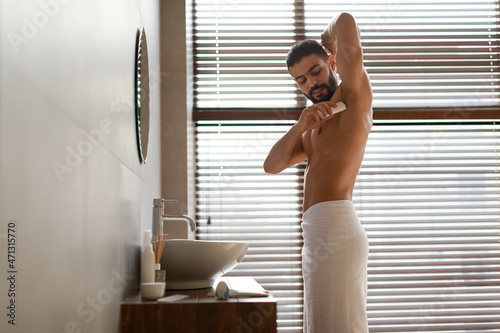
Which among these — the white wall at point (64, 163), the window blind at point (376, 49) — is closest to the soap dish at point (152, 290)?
the white wall at point (64, 163)

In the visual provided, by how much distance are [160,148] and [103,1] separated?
149cm

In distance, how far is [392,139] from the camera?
9.75 ft

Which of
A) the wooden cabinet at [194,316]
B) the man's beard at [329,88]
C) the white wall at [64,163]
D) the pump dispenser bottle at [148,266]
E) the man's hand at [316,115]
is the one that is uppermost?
the man's beard at [329,88]

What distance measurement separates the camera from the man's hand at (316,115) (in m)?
1.64

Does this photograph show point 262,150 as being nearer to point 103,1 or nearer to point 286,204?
point 286,204

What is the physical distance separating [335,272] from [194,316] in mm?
461

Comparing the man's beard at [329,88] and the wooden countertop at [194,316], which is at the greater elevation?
the man's beard at [329,88]

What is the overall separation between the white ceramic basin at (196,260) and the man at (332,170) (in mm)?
248

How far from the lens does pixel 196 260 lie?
154 cm

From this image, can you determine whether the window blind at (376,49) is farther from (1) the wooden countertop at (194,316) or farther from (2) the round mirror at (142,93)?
(1) the wooden countertop at (194,316)

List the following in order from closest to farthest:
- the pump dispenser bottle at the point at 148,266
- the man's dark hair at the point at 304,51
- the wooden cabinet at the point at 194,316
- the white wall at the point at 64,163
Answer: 1. the white wall at the point at 64,163
2. the wooden cabinet at the point at 194,316
3. the pump dispenser bottle at the point at 148,266
4. the man's dark hair at the point at 304,51

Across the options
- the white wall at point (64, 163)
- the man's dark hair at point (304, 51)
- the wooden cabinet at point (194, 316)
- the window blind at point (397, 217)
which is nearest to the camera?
the white wall at point (64, 163)

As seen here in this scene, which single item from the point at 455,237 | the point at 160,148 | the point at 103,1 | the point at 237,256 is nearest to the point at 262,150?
the point at 160,148

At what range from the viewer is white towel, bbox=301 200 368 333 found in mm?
1521
